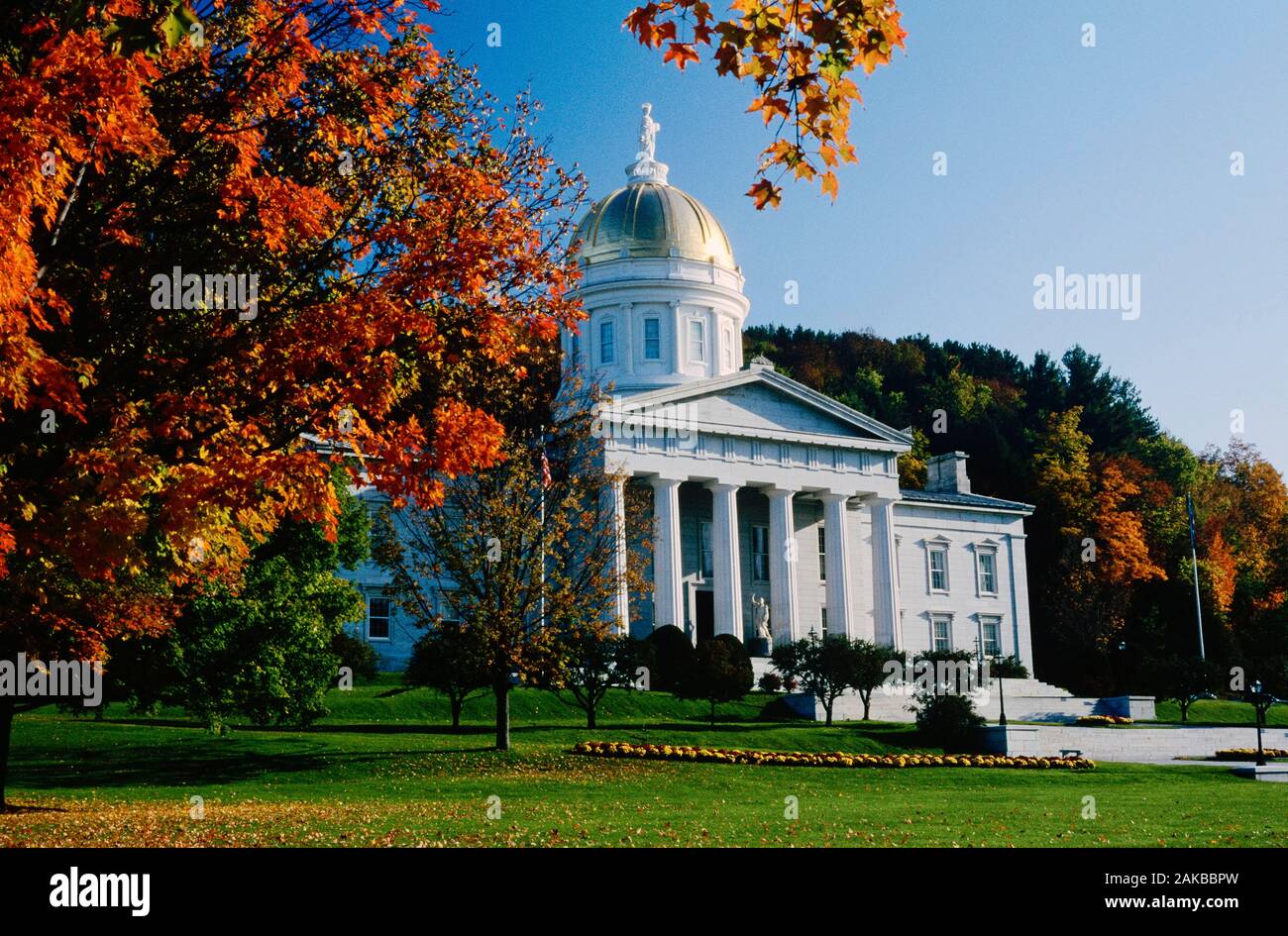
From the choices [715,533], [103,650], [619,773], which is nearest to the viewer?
[103,650]

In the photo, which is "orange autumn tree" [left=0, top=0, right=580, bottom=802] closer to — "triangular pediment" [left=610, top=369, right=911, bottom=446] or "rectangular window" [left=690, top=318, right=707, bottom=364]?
"triangular pediment" [left=610, top=369, right=911, bottom=446]

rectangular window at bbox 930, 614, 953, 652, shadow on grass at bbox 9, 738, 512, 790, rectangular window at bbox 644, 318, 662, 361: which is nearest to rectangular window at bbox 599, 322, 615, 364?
rectangular window at bbox 644, 318, 662, 361

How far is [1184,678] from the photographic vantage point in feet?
166

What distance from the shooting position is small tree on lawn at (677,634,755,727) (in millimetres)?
41812

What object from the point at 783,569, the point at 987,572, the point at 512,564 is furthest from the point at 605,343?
the point at 512,564

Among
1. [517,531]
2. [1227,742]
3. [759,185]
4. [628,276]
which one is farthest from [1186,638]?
[759,185]

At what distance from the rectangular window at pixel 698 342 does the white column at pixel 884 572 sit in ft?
38.3

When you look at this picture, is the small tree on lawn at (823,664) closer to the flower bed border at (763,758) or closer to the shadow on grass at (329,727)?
the flower bed border at (763,758)

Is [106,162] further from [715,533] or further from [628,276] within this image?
[628,276]

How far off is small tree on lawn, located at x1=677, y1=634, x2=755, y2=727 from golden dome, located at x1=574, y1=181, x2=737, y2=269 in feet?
82.3

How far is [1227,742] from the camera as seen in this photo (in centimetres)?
4272

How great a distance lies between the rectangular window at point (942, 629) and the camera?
2581 inches

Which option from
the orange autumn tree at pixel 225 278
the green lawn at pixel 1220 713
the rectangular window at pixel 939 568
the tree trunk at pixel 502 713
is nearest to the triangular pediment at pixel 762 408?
the rectangular window at pixel 939 568
